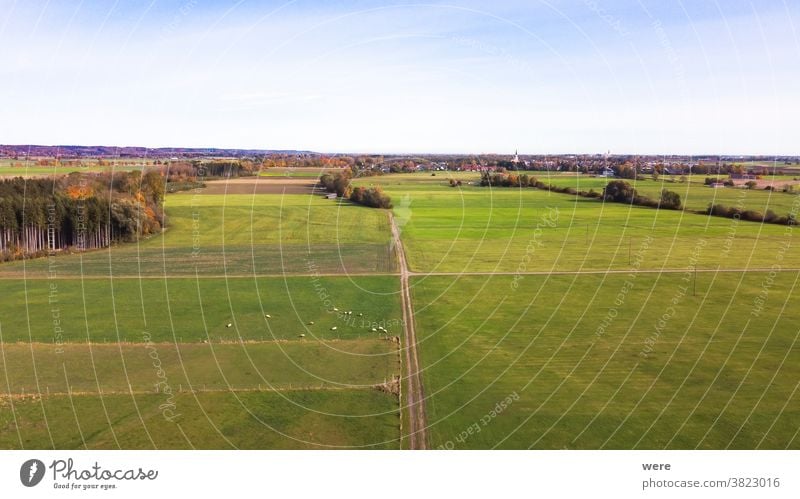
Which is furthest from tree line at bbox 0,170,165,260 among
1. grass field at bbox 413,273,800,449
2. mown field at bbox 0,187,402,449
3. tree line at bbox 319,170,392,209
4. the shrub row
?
the shrub row

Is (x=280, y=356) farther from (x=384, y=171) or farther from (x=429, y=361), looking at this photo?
(x=384, y=171)

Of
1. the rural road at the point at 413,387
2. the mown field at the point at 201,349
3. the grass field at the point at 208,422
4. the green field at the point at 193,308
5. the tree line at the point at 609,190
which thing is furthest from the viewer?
the tree line at the point at 609,190

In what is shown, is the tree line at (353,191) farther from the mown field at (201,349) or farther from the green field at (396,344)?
the mown field at (201,349)

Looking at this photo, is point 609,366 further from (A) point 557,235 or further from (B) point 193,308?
(A) point 557,235

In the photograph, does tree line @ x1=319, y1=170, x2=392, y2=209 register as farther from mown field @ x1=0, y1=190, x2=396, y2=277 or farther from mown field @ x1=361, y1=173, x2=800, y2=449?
mown field @ x1=361, y1=173, x2=800, y2=449

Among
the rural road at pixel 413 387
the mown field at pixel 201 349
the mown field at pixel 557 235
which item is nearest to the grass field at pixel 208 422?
the mown field at pixel 201 349

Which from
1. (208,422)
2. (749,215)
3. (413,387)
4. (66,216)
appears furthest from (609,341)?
(749,215)
